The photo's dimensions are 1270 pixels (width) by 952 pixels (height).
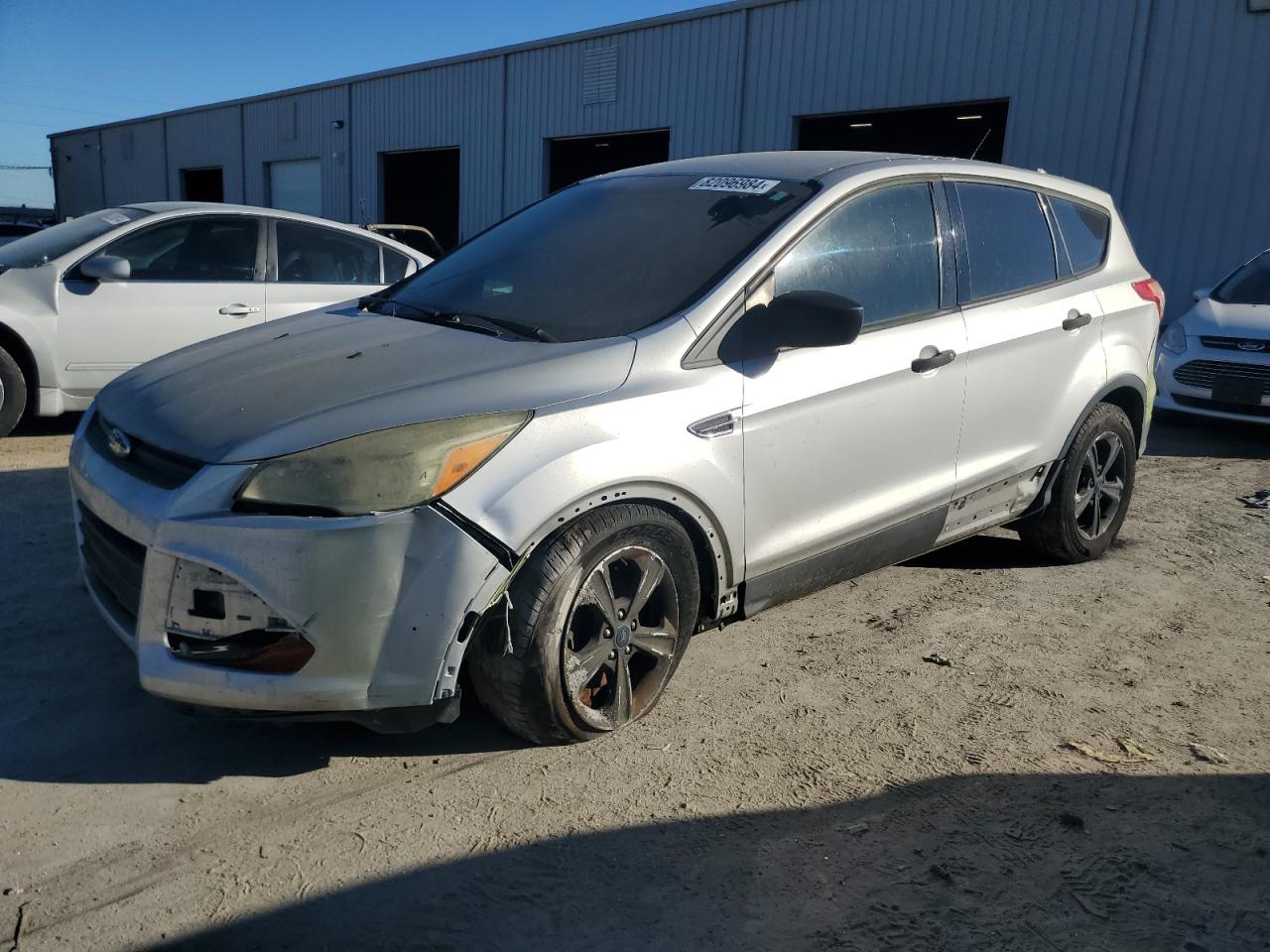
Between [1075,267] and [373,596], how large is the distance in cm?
370

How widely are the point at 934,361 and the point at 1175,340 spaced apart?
6237 mm

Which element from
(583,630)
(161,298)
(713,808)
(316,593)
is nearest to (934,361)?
(583,630)

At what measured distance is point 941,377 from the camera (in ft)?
12.9

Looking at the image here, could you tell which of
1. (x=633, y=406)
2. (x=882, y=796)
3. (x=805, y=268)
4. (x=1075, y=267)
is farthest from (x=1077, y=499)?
(x=633, y=406)

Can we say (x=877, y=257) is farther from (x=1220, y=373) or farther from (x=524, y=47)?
(x=524, y=47)

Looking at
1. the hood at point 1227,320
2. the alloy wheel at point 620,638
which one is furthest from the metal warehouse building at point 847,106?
the alloy wheel at point 620,638

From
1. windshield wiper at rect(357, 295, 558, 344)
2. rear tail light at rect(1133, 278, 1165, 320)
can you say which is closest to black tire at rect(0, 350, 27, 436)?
windshield wiper at rect(357, 295, 558, 344)

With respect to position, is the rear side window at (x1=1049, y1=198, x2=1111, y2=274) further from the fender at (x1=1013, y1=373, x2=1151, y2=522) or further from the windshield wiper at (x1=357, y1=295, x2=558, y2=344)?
the windshield wiper at (x1=357, y1=295, x2=558, y2=344)

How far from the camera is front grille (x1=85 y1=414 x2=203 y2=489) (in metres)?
2.76

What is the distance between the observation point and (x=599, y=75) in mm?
17922

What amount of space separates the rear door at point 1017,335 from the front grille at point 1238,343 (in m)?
4.60

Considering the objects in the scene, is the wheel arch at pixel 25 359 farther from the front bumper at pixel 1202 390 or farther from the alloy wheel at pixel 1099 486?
the front bumper at pixel 1202 390

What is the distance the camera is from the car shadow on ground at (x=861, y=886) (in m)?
2.36

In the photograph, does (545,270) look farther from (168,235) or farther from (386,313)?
→ (168,235)
